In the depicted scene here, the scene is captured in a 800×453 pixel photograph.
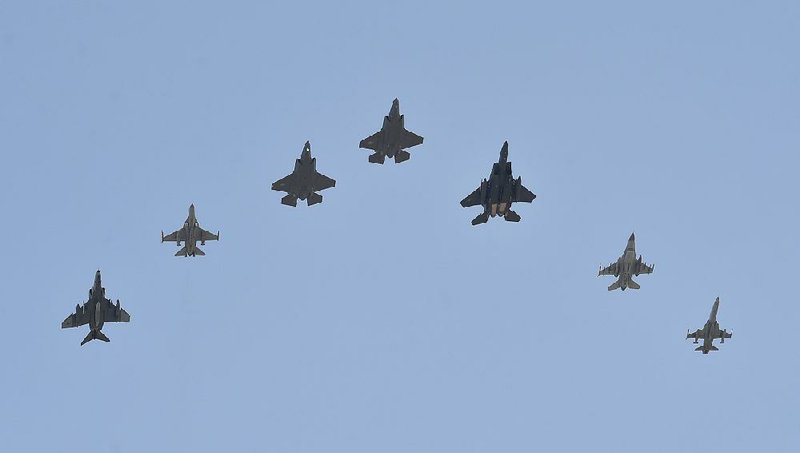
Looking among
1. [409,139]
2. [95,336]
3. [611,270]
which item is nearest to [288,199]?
[409,139]

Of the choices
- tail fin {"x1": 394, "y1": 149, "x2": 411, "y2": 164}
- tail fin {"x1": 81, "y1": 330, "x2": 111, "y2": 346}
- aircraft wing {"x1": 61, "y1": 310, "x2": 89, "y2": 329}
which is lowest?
tail fin {"x1": 81, "y1": 330, "x2": 111, "y2": 346}

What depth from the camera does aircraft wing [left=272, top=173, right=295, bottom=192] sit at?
351 feet

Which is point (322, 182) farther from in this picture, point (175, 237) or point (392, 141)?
point (175, 237)

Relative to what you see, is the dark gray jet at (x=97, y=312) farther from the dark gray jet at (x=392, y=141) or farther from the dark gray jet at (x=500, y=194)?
the dark gray jet at (x=500, y=194)

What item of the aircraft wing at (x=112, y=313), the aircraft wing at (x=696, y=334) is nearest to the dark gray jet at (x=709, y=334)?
the aircraft wing at (x=696, y=334)

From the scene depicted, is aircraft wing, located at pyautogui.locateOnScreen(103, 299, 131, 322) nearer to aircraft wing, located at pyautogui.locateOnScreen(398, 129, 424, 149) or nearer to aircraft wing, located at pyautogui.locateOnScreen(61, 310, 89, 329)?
aircraft wing, located at pyautogui.locateOnScreen(61, 310, 89, 329)

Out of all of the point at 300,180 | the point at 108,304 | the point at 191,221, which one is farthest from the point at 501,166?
the point at 108,304

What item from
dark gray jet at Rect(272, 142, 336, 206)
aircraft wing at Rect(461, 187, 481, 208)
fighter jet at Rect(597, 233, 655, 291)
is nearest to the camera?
dark gray jet at Rect(272, 142, 336, 206)

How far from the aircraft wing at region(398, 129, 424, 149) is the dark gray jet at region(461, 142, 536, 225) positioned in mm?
6903

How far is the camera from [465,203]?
358 ft

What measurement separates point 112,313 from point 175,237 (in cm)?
909

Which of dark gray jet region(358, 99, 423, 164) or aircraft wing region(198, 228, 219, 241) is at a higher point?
dark gray jet region(358, 99, 423, 164)

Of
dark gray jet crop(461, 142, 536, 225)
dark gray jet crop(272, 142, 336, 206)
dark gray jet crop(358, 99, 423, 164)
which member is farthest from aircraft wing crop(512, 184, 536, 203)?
dark gray jet crop(272, 142, 336, 206)

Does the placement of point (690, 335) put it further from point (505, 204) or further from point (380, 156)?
point (380, 156)
